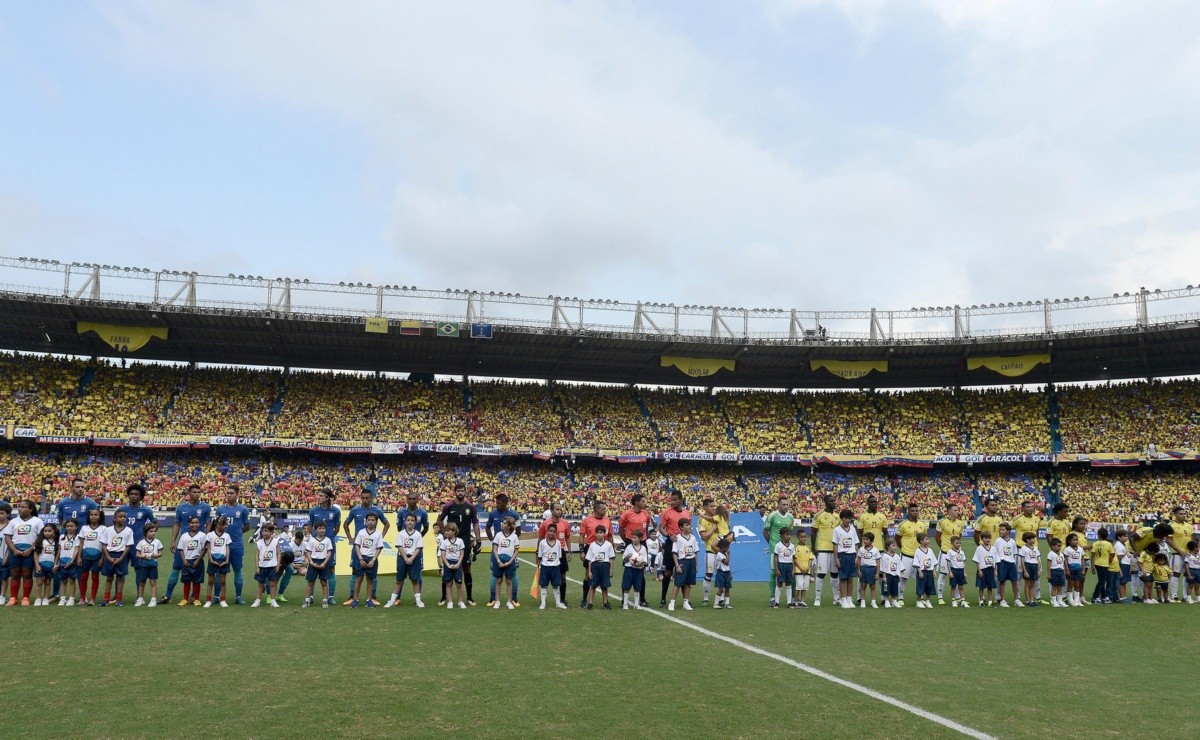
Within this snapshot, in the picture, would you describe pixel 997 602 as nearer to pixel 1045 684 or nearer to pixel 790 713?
pixel 1045 684

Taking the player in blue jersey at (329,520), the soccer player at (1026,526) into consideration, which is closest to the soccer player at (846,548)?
the soccer player at (1026,526)

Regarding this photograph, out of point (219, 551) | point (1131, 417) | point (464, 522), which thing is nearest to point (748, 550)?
point (464, 522)

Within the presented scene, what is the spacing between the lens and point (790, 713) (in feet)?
24.1

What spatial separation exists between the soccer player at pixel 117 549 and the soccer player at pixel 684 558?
9.18m

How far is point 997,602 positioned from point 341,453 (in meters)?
32.3

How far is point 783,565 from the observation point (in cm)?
1530

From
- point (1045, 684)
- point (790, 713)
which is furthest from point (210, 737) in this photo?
point (1045, 684)

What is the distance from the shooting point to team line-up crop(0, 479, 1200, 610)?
14016 mm

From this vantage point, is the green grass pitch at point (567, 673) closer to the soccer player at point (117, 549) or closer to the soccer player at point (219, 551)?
the soccer player at point (219, 551)

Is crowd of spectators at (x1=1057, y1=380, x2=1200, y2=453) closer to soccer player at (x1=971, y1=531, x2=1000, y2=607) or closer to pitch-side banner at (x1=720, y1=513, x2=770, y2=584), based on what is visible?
pitch-side banner at (x1=720, y1=513, x2=770, y2=584)

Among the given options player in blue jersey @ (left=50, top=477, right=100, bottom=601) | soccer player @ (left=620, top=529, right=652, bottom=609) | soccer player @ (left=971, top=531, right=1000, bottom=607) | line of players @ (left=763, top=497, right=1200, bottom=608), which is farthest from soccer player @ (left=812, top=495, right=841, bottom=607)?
player in blue jersey @ (left=50, top=477, right=100, bottom=601)

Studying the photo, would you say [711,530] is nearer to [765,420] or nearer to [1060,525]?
[1060,525]

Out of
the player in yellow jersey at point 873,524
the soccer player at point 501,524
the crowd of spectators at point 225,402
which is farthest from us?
the crowd of spectators at point 225,402

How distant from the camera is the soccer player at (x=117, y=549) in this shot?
45.7 feet
